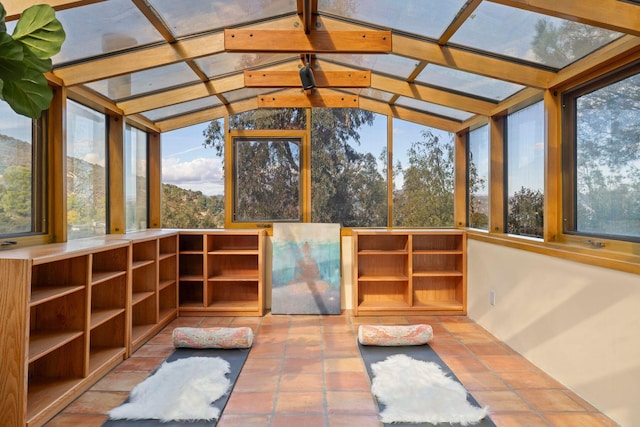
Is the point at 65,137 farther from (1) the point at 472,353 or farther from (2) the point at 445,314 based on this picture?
(2) the point at 445,314

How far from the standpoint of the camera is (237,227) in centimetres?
550

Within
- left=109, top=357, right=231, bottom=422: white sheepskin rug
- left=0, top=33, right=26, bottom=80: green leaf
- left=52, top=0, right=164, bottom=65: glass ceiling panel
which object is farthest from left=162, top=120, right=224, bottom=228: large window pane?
left=0, top=33, right=26, bottom=80: green leaf

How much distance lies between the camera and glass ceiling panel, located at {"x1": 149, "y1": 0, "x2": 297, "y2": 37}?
10.3 ft

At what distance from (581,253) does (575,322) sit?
0.51m

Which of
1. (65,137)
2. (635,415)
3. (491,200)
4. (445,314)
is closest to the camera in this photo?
(635,415)

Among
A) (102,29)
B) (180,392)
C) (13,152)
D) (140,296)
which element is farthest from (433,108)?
(13,152)

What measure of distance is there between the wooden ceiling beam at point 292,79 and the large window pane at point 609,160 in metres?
1.91

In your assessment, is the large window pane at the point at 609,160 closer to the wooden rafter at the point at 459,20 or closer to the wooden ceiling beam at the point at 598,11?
the wooden ceiling beam at the point at 598,11

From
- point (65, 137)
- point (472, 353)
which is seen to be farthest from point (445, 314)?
point (65, 137)

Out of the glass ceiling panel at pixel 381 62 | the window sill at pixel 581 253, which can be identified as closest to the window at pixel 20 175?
the glass ceiling panel at pixel 381 62

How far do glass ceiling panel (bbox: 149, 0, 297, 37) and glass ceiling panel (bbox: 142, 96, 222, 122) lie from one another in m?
1.54

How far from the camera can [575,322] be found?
9.53ft

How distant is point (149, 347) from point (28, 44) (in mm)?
3235

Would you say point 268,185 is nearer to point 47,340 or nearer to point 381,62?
point 381,62
